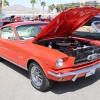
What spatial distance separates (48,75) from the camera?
380cm

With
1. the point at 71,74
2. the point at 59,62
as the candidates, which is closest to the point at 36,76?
the point at 59,62

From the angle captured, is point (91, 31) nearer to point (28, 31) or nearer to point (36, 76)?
point (28, 31)

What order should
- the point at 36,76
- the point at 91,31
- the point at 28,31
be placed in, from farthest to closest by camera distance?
the point at 91,31
the point at 28,31
the point at 36,76

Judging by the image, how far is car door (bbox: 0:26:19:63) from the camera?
498cm

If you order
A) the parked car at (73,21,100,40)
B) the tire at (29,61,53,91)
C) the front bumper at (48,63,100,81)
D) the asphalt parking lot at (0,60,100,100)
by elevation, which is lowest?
the asphalt parking lot at (0,60,100,100)

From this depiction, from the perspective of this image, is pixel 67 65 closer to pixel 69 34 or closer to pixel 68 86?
pixel 68 86

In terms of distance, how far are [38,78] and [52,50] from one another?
777 millimetres

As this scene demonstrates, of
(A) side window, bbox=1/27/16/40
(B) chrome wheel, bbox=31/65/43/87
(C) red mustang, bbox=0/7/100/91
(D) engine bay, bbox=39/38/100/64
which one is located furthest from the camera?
(A) side window, bbox=1/27/16/40

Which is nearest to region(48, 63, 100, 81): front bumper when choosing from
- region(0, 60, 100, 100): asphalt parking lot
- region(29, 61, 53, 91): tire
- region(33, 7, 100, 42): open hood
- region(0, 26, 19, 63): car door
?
region(29, 61, 53, 91): tire

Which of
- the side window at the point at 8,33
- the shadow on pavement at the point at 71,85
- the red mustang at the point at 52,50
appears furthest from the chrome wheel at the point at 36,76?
the side window at the point at 8,33

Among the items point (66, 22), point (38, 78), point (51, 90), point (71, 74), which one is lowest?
point (51, 90)

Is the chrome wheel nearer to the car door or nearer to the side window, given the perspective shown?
the car door

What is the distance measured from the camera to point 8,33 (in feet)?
18.6

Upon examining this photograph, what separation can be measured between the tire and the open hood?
728mm
